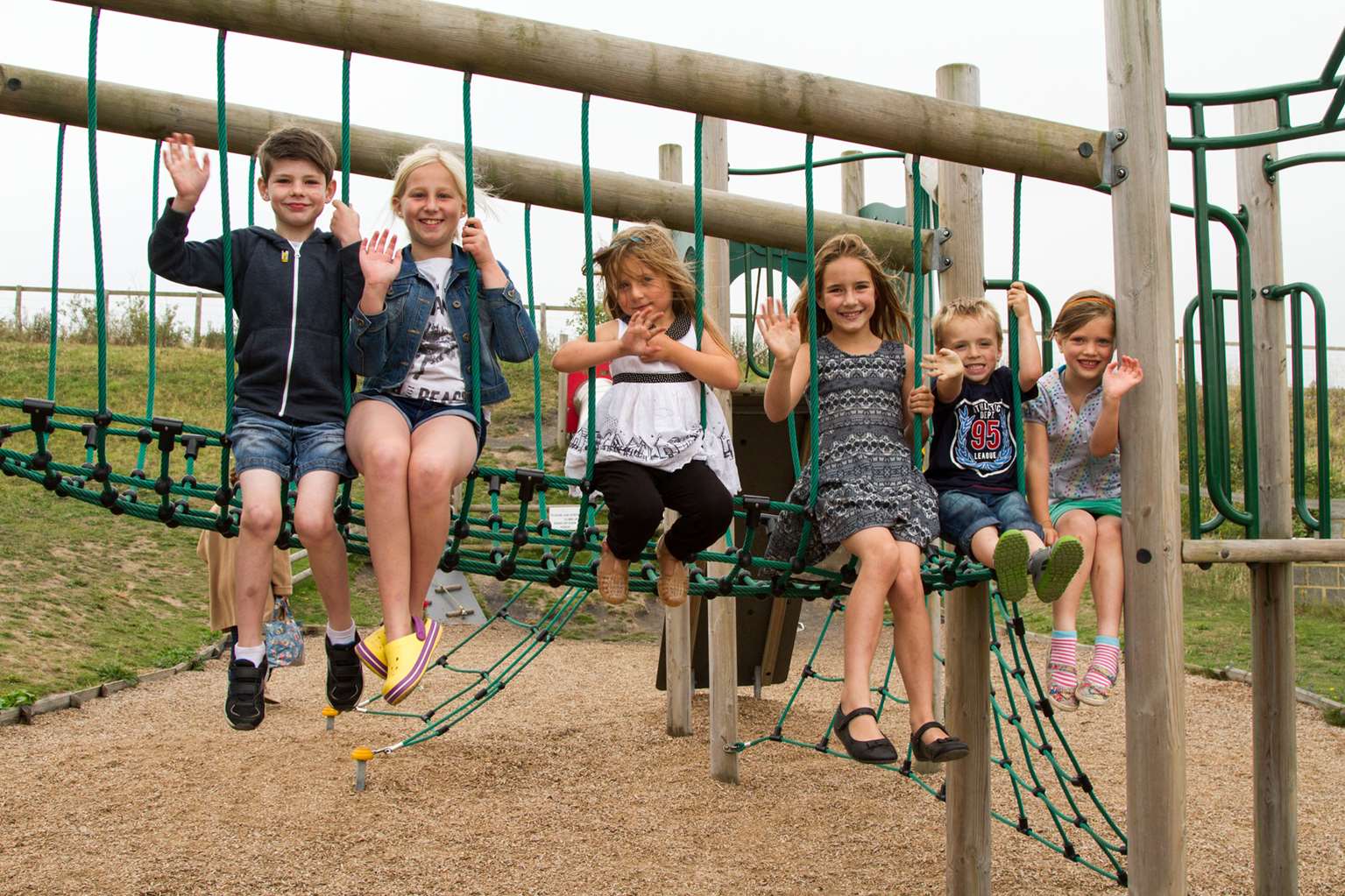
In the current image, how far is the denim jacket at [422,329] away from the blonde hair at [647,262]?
1.12 feet

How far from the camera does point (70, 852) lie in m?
4.59

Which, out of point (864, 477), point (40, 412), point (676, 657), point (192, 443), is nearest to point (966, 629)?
point (864, 477)

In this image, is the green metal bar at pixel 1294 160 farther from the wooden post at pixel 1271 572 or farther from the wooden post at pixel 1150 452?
the wooden post at pixel 1150 452

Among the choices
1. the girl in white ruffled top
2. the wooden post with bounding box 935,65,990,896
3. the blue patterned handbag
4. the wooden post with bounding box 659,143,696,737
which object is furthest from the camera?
the blue patterned handbag

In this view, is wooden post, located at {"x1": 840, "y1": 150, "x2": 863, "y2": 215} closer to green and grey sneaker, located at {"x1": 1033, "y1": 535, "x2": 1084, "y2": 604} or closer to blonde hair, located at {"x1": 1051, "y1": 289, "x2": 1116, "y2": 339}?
blonde hair, located at {"x1": 1051, "y1": 289, "x2": 1116, "y2": 339}

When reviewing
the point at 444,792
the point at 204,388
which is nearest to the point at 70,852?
the point at 444,792

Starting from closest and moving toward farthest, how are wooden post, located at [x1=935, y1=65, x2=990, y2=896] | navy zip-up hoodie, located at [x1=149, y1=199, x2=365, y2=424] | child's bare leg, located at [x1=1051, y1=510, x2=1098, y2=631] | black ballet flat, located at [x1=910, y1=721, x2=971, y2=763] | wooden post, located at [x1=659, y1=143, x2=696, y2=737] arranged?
navy zip-up hoodie, located at [x1=149, y1=199, x2=365, y2=424]
black ballet flat, located at [x1=910, y1=721, x2=971, y2=763]
child's bare leg, located at [x1=1051, y1=510, x2=1098, y2=631]
wooden post, located at [x1=935, y1=65, x2=990, y2=896]
wooden post, located at [x1=659, y1=143, x2=696, y2=737]

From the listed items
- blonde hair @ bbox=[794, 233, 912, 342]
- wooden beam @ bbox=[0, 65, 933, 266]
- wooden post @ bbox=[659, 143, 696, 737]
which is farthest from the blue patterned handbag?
blonde hair @ bbox=[794, 233, 912, 342]

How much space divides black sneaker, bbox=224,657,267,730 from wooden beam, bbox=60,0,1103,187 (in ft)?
4.23

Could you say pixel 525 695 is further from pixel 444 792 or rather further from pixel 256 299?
pixel 256 299

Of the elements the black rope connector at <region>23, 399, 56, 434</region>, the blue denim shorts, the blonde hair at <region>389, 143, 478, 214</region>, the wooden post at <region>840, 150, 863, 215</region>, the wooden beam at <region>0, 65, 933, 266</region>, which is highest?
the wooden post at <region>840, 150, 863, 215</region>

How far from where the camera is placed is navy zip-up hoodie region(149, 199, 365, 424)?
8.45ft

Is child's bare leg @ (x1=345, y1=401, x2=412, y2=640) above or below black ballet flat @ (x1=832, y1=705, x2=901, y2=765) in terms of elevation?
above

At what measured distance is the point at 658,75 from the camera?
A: 2736 mm
